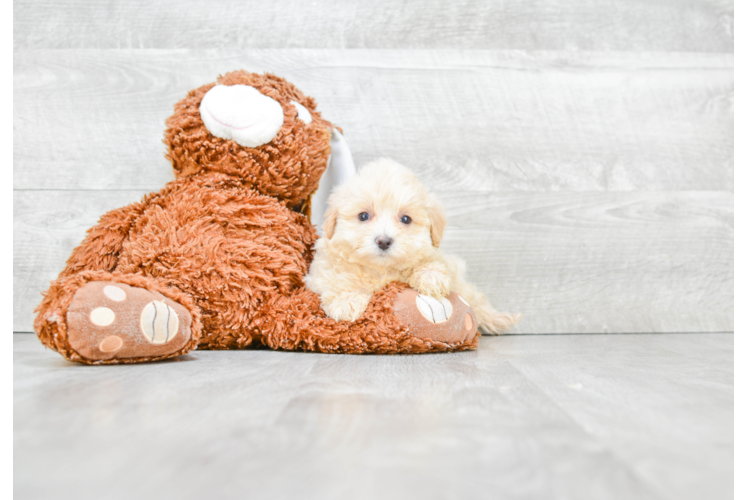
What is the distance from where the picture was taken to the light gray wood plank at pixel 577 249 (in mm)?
1290

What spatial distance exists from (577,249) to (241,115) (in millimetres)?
860

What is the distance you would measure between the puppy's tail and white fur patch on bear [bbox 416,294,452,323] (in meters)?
0.09

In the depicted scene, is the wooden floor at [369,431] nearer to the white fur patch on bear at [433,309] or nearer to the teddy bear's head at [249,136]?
the white fur patch on bear at [433,309]

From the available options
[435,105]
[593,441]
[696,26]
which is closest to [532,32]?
[435,105]

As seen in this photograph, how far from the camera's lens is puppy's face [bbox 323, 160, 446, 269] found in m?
0.91

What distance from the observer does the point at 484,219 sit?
132 centimetres

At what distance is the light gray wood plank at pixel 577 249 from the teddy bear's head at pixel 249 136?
355mm

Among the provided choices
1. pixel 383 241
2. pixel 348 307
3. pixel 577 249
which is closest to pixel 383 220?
pixel 383 241

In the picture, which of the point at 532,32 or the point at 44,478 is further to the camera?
the point at 532,32

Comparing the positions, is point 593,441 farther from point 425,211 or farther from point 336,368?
point 425,211

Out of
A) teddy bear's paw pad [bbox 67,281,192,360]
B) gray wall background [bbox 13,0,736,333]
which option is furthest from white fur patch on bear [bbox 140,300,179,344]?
gray wall background [bbox 13,0,736,333]

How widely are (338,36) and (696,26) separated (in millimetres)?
907

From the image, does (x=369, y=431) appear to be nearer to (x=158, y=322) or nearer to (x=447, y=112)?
(x=158, y=322)

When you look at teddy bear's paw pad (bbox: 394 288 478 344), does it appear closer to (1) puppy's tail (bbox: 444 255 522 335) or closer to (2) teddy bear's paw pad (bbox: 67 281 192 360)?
(1) puppy's tail (bbox: 444 255 522 335)
